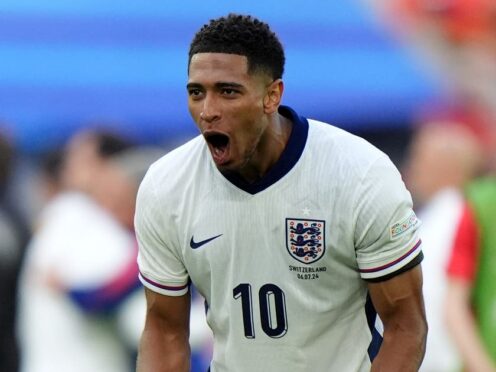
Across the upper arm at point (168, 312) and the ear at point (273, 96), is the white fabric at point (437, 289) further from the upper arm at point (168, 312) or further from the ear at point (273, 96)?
the ear at point (273, 96)

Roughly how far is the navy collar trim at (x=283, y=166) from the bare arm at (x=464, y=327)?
201 cm

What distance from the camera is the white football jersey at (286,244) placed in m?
4.16

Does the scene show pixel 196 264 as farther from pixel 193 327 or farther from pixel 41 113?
pixel 41 113

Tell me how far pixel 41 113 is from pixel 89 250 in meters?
6.62

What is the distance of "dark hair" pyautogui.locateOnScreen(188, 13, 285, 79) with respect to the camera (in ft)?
13.2

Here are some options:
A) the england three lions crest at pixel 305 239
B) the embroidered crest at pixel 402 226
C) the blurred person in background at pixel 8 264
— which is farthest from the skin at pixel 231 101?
the blurred person in background at pixel 8 264

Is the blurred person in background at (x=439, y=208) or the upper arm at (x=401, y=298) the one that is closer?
the upper arm at (x=401, y=298)

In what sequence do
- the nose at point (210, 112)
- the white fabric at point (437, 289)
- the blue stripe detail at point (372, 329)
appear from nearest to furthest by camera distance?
the nose at point (210, 112)
the blue stripe detail at point (372, 329)
the white fabric at point (437, 289)

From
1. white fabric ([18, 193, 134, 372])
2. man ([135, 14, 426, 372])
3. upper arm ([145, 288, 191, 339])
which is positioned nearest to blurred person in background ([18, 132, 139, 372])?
white fabric ([18, 193, 134, 372])

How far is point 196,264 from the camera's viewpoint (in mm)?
4340

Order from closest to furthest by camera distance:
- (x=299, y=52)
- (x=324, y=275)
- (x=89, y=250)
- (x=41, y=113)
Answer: (x=324, y=275) → (x=89, y=250) → (x=41, y=113) → (x=299, y=52)

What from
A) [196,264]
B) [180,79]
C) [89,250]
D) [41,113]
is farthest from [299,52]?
[196,264]

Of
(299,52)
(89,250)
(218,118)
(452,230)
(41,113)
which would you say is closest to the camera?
(218,118)

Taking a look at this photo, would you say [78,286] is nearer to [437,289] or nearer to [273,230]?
[437,289]
